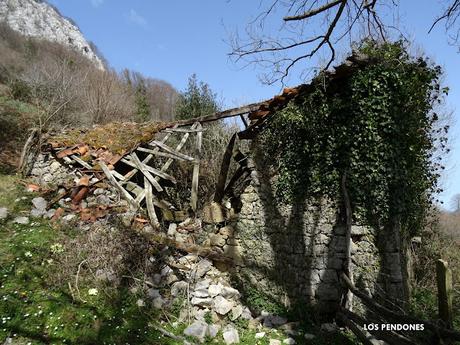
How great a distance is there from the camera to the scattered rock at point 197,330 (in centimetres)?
452

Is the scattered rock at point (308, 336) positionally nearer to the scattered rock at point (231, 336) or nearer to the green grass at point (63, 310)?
the green grass at point (63, 310)

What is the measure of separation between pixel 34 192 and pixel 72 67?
14994 millimetres

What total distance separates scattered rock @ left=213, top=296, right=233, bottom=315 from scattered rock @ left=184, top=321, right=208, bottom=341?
0.50m

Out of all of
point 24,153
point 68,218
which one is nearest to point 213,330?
point 68,218

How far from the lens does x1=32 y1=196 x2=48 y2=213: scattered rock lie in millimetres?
7434

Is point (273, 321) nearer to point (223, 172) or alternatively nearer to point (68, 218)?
point (223, 172)

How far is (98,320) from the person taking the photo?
4480mm

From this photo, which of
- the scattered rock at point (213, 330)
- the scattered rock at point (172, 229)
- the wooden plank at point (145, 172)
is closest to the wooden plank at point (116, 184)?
the wooden plank at point (145, 172)

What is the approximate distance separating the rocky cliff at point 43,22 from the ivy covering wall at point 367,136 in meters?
49.6

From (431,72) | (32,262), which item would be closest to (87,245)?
(32,262)

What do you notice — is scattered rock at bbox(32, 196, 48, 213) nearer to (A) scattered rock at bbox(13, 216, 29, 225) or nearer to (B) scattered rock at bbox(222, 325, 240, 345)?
(A) scattered rock at bbox(13, 216, 29, 225)

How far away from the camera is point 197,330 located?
457cm

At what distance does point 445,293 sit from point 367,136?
239 centimetres

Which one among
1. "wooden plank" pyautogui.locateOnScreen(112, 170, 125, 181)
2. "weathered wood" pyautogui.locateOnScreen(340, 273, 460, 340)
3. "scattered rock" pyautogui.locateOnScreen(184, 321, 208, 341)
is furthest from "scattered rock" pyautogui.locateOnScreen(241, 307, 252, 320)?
"wooden plank" pyautogui.locateOnScreen(112, 170, 125, 181)
